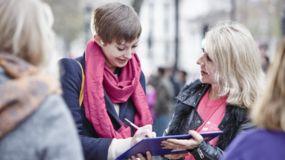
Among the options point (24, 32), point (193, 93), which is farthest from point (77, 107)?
point (24, 32)

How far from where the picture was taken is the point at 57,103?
2607mm

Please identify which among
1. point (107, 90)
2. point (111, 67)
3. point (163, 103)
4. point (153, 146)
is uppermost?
point (111, 67)

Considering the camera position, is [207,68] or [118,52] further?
[207,68]

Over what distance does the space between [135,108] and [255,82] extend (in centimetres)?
74

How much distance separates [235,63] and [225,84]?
138 millimetres

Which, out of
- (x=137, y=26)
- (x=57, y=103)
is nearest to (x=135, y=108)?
(x=137, y=26)

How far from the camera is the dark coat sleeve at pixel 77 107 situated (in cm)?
385

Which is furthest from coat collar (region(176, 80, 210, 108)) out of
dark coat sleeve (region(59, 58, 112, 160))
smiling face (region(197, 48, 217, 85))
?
dark coat sleeve (region(59, 58, 112, 160))

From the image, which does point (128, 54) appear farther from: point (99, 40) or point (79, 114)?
point (79, 114)

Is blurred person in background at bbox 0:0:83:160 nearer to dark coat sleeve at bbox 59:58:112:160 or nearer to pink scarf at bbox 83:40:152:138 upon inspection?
dark coat sleeve at bbox 59:58:112:160

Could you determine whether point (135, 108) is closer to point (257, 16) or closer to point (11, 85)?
point (11, 85)

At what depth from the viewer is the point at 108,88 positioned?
4.08 metres

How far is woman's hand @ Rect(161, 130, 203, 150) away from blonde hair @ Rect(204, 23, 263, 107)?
375 millimetres

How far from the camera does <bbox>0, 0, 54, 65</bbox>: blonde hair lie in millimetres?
2623
